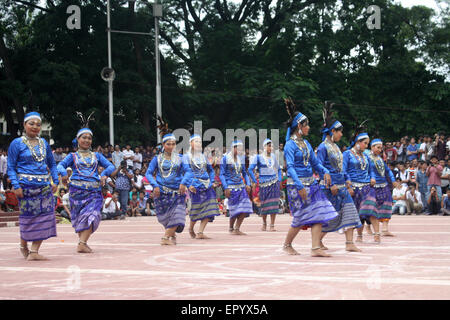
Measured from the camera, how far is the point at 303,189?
8984 millimetres

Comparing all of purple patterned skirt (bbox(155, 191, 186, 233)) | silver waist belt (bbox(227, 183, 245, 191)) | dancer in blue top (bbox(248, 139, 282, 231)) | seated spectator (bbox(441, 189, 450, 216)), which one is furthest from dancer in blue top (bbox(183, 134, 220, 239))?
seated spectator (bbox(441, 189, 450, 216))

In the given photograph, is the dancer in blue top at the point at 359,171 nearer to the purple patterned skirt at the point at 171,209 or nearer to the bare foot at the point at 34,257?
the purple patterned skirt at the point at 171,209

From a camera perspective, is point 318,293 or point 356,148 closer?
point 318,293

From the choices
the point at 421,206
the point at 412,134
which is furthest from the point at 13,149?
the point at 412,134

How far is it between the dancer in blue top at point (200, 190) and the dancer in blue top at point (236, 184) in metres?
0.97

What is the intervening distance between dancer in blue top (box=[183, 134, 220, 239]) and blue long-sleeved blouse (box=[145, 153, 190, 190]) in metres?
1.38

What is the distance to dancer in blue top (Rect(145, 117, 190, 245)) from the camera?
11.3 meters

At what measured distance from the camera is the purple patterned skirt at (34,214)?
31.2ft

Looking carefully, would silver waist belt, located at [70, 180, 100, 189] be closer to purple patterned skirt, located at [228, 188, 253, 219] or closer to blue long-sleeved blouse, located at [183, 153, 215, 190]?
blue long-sleeved blouse, located at [183, 153, 215, 190]

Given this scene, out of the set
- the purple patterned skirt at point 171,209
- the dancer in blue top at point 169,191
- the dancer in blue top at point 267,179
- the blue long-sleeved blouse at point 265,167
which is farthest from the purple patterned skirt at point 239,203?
the purple patterned skirt at point 171,209

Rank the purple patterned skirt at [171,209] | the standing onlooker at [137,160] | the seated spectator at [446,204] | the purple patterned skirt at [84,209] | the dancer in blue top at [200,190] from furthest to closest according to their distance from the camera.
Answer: the standing onlooker at [137,160], the seated spectator at [446,204], the dancer in blue top at [200,190], the purple patterned skirt at [171,209], the purple patterned skirt at [84,209]

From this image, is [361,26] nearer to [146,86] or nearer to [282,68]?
[282,68]

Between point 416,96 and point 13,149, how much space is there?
27.7 m

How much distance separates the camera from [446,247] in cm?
1027
